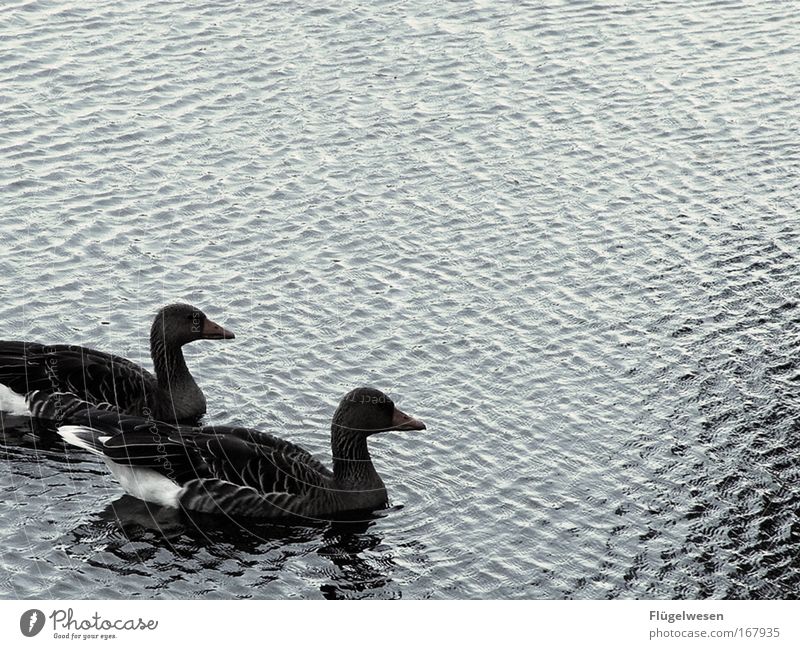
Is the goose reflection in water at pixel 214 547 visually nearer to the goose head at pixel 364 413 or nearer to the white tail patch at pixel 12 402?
the goose head at pixel 364 413

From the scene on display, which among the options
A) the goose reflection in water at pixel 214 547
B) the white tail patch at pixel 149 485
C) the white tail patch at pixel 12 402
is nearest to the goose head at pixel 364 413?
the goose reflection in water at pixel 214 547

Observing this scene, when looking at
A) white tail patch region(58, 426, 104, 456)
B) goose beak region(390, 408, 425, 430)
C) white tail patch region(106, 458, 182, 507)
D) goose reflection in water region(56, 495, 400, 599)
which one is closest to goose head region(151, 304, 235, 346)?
white tail patch region(58, 426, 104, 456)

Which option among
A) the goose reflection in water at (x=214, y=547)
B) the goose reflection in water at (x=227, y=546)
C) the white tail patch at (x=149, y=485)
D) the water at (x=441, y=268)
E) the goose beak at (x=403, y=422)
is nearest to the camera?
the goose reflection in water at (x=214, y=547)

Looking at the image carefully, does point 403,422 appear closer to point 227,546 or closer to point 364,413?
point 364,413

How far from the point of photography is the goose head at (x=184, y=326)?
25859mm

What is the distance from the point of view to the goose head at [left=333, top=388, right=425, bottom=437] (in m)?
23.5

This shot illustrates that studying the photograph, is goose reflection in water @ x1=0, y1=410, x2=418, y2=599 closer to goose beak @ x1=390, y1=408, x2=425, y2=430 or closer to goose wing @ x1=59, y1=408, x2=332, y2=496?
goose wing @ x1=59, y1=408, x2=332, y2=496

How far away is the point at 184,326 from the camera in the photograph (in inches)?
1018

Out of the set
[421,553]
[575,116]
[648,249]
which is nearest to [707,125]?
[575,116]

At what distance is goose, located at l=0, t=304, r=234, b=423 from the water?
0.73 meters

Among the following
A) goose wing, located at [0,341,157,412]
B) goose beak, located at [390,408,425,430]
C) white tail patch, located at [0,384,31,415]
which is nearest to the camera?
goose beak, located at [390,408,425,430]

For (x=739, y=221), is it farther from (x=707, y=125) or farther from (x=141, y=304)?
(x=141, y=304)

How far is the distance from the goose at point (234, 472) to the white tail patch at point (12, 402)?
240cm

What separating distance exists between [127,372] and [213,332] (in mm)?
1504
